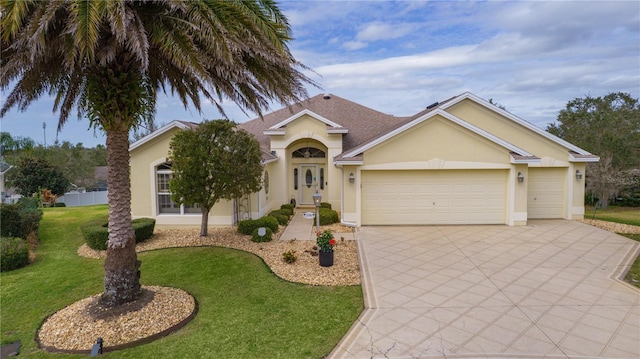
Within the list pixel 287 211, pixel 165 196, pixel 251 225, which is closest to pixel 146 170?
pixel 165 196

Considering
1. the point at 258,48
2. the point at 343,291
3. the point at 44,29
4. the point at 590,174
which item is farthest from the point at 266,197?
the point at 590,174

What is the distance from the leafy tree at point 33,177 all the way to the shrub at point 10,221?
18.0 meters

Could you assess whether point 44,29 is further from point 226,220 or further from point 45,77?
point 226,220

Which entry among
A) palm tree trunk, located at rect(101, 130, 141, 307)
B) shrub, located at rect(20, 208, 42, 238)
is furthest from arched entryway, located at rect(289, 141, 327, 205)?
palm tree trunk, located at rect(101, 130, 141, 307)

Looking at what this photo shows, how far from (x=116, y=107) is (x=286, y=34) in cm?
357

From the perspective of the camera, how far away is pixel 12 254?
9.65m

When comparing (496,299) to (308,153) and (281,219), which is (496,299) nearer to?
(281,219)

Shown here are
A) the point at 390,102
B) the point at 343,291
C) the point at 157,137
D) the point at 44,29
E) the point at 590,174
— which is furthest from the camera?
the point at 390,102

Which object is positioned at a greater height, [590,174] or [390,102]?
[390,102]

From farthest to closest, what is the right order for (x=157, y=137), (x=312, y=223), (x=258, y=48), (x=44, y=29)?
(x=312, y=223), (x=157, y=137), (x=258, y=48), (x=44, y=29)

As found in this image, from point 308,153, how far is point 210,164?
892 centimetres

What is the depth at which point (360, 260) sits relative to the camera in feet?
31.3

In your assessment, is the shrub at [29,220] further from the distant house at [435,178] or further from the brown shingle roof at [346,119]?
the brown shingle roof at [346,119]

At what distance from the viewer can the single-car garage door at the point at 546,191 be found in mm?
15180
